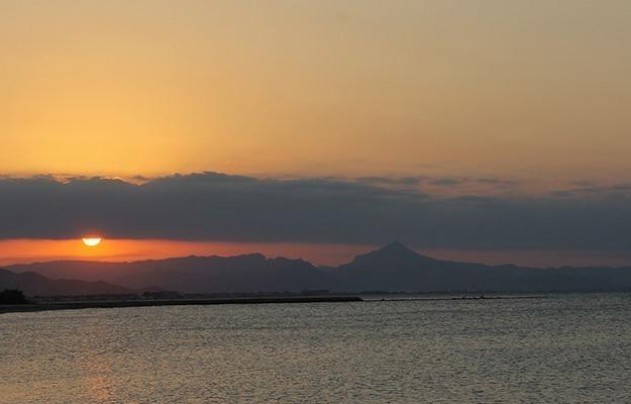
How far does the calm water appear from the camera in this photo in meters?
51.2

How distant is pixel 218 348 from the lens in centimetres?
8619

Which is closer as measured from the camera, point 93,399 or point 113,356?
point 93,399

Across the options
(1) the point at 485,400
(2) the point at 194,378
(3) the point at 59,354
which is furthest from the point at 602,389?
(3) the point at 59,354

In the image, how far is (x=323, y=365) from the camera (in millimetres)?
67438

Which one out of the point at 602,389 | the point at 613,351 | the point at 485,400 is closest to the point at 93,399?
the point at 485,400

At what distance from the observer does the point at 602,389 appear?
2095 inches

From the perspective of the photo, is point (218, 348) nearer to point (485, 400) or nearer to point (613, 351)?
point (613, 351)

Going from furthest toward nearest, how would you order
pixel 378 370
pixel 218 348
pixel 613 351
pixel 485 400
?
pixel 218 348 → pixel 613 351 → pixel 378 370 → pixel 485 400

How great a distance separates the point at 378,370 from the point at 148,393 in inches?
690

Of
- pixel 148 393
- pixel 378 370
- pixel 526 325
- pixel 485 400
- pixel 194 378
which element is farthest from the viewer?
pixel 526 325

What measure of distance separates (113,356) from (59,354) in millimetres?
5385

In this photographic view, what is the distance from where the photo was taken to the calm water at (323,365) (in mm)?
51156

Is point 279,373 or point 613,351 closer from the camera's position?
point 279,373

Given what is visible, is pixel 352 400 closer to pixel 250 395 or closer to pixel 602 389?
pixel 250 395
